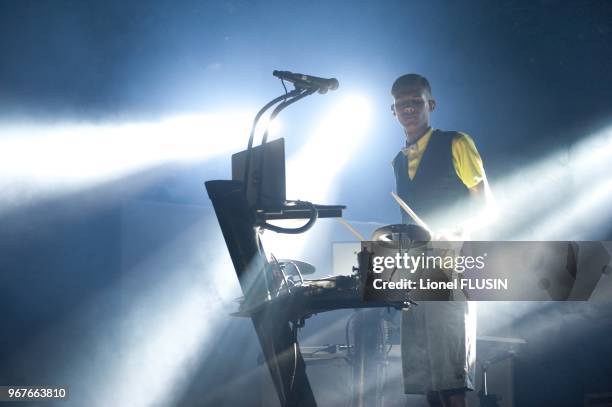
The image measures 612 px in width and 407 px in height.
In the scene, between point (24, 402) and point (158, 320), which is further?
point (158, 320)

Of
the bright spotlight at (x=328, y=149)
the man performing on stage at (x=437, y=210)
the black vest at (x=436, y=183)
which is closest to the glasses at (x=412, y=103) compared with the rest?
the man performing on stage at (x=437, y=210)

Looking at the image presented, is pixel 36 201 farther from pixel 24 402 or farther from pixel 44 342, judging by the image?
pixel 24 402

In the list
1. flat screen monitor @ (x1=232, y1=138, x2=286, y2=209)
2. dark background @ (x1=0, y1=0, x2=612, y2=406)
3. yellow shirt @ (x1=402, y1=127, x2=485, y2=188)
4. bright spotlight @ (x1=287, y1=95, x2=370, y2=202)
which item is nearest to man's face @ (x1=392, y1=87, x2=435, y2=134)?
yellow shirt @ (x1=402, y1=127, x2=485, y2=188)

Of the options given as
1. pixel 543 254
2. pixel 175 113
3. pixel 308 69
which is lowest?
pixel 543 254

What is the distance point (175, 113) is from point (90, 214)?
1235 millimetres

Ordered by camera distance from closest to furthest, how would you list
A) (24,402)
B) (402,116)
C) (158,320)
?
1. (402,116)
2. (24,402)
3. (158,320)

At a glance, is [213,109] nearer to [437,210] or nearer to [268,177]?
[437,210]

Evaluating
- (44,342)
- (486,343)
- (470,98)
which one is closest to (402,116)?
(486,343)

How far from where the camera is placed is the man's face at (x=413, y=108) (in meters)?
2.92

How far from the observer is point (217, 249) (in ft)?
17.8

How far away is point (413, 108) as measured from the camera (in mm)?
2943

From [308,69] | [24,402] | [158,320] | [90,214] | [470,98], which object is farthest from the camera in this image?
[470,98]

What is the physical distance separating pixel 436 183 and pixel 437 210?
134mm

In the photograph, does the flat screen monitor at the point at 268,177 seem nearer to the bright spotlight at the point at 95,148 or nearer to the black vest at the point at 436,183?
the black vest at the point at 436,183
